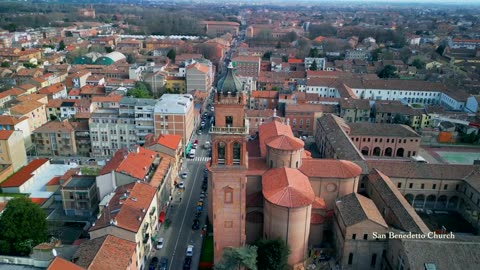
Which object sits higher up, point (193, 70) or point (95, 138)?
point (193, 70)

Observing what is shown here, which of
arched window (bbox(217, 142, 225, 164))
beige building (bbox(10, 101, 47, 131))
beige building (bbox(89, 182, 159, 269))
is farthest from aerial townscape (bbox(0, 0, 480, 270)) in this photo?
beige building (bbox(10, 101, 47, 131))

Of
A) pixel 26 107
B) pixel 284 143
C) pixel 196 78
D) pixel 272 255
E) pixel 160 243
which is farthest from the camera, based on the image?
pixel 196 78

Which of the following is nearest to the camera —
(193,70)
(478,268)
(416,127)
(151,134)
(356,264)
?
(478,268)

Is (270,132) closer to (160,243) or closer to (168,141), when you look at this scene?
(168,141)

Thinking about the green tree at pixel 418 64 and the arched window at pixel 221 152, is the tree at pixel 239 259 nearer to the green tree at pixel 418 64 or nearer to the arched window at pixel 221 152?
the arched window at pixel 221 152

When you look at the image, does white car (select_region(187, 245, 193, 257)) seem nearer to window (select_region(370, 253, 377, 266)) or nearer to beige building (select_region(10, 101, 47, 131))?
window (select_region(370, 253, 377, 266))

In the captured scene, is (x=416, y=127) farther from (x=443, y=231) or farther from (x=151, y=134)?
(x=151, y=134)

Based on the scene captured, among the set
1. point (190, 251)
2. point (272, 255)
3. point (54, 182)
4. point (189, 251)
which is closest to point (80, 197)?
point (54, 182)

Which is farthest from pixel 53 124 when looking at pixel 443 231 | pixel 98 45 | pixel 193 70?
pixel 98 45
